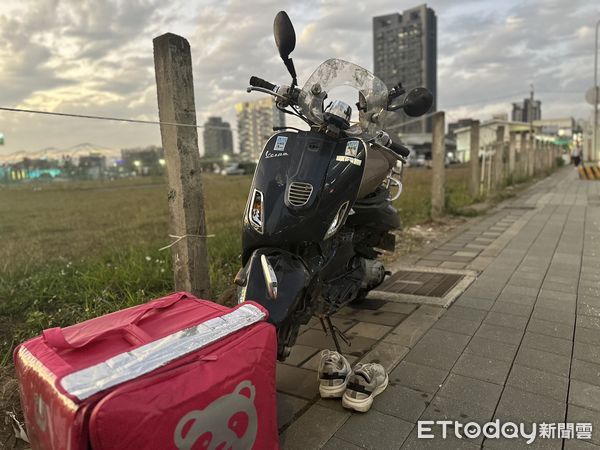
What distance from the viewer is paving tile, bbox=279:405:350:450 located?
182 centimetres

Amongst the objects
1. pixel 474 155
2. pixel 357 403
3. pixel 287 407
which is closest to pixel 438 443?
pixel 357 403

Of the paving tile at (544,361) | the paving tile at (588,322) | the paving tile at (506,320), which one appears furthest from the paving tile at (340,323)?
the paving tile at (588,322)

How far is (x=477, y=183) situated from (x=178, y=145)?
9182 millimetres

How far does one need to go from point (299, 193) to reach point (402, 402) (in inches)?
43.5

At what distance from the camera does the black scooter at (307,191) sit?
192cm

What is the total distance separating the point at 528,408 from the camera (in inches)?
79.2

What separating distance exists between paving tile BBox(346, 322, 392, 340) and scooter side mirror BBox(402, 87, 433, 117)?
1418 millimetres

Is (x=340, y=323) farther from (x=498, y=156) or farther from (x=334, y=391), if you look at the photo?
(x=498, y=156)

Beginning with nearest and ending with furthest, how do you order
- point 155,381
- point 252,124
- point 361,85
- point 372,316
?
point 155,381 → point 361,85 → point 372,316 → point 252,124

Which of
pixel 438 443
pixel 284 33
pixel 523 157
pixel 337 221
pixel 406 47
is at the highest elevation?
pixel 406 47

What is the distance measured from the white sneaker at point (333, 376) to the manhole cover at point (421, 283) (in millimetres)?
1720

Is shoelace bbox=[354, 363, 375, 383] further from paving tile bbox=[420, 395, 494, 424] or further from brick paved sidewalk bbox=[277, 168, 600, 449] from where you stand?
paving tile bbox=[420, 395, 494, 424]

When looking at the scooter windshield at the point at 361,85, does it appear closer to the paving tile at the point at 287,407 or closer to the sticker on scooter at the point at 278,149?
the sticker on scooter at the point at 278,149

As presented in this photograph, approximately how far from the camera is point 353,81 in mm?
2539
